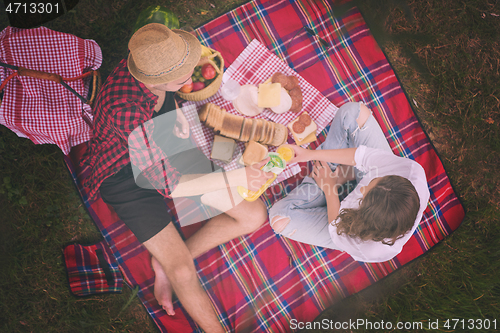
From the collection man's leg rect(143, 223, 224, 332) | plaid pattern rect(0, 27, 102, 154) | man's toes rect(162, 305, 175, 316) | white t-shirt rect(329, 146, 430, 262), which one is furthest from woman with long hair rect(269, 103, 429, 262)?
plaid pattern rect(0, 27, 102, 154)

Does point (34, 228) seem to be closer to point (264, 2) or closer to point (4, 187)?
point (4, 187)

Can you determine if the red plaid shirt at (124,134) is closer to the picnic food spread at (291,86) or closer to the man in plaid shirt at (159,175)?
the man in plaid shirt at (159,175)

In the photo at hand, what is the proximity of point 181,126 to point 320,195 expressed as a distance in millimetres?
1315

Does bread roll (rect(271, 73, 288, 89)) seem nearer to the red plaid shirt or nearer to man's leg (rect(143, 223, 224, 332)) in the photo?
the red plaid shirt

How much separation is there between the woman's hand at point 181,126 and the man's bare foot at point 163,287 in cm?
114

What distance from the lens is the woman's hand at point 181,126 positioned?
2.29 m

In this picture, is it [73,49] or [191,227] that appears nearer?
[73,49]

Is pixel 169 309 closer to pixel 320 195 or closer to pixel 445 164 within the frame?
pixel 320 195

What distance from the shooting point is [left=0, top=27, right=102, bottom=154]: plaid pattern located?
6.66ft

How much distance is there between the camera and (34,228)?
8.71ft

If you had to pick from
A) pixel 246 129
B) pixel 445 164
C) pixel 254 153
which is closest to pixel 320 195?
pixel 254 153

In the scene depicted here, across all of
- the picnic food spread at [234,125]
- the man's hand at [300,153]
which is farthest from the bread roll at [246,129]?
the man's hand at [300,153]

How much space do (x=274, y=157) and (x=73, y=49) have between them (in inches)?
67.6

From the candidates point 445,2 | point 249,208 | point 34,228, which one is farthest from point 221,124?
point 445,2
